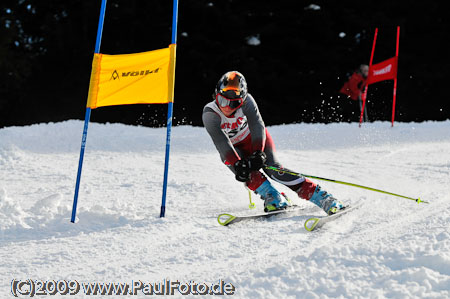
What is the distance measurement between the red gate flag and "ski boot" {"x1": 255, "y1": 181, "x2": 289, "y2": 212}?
22.2 ft

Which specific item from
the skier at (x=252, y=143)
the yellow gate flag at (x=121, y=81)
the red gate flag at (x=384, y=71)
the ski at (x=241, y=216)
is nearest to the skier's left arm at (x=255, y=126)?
the skier at (x=252, y=143)

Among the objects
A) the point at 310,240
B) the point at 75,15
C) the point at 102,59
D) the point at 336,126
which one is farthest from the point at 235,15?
the point at 310,240

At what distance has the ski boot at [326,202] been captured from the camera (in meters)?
3.77

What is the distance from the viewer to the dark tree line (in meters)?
16.0

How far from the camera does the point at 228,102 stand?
12.6ft

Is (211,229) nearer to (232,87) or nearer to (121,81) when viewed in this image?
(232,87)

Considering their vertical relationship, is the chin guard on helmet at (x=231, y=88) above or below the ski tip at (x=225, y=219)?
above

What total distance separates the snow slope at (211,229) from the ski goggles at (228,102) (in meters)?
0.92

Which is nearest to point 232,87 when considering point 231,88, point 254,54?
point 231,88

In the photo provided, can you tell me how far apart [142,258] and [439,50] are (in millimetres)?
16931

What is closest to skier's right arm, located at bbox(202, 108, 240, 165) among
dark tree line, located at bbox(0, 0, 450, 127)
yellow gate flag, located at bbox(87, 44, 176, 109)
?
yellow gate flag, located at bbox(87, 44, 176, 109)

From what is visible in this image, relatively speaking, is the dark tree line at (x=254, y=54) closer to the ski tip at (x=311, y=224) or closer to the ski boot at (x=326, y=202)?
the ski boot at (x=326, y=202)

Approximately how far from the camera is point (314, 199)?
3863 mm

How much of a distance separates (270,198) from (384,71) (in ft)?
23.2
